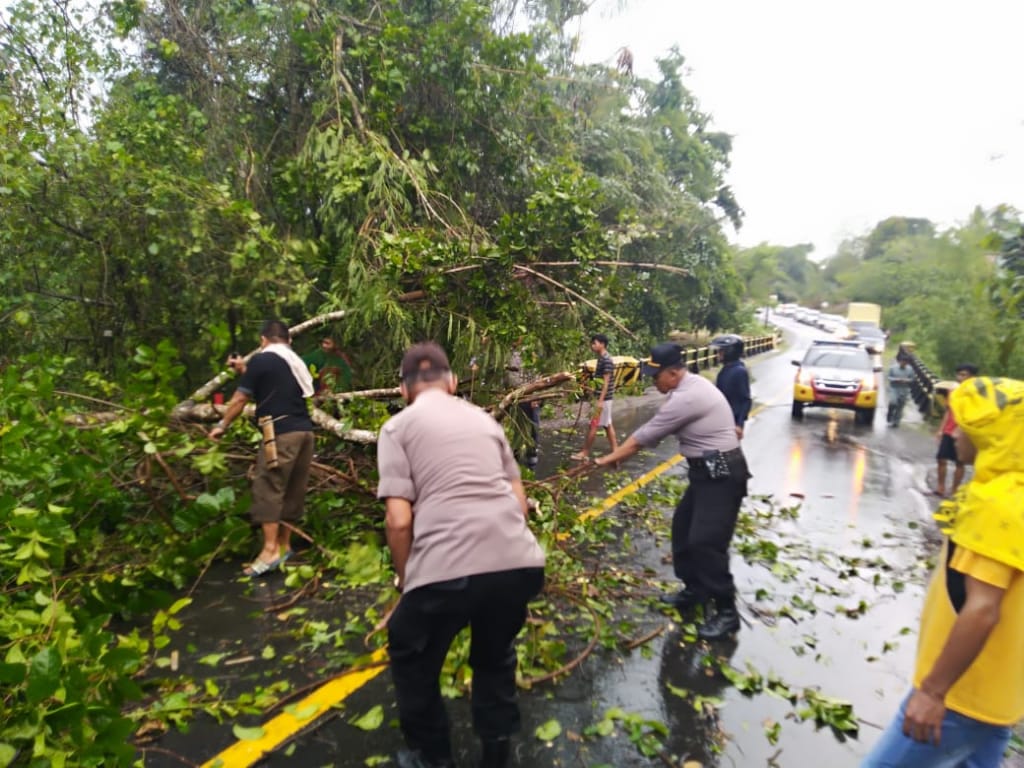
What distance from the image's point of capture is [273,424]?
444 cm

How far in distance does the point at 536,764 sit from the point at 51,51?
8779 mm

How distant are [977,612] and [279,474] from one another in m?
4.11

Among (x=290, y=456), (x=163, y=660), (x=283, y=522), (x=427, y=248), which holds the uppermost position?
(x=427, y=248)

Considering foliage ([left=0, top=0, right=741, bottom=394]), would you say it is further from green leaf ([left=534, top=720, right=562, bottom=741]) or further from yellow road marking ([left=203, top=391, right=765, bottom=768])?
green leaf ([left=534, top=720, right=562, bottom=741])

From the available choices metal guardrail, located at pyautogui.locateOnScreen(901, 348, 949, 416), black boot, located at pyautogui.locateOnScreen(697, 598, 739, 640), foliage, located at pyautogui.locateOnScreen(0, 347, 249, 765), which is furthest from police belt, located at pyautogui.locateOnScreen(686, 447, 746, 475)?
metal guardrail, located at pyautogui.locateOnScreen(901, 348, 949, 416)

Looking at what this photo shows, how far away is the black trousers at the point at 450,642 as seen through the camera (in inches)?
88.2

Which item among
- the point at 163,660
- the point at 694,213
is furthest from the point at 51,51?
the point at 694,213

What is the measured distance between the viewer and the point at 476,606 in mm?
2248

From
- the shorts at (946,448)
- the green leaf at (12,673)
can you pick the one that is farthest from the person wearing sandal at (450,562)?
the shorts at (946,448)

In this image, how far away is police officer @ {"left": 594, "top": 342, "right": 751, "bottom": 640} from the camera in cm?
387

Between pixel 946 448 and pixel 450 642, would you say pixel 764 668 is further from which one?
pixel 946 448

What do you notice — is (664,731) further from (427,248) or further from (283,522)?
(427,248)

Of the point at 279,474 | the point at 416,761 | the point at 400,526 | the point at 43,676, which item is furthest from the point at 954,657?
the point at 279,474

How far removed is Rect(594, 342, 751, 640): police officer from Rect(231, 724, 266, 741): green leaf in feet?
7.74
